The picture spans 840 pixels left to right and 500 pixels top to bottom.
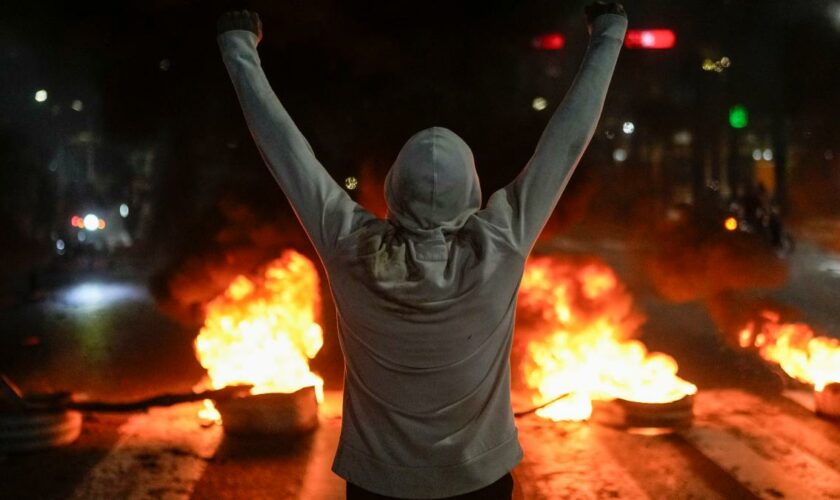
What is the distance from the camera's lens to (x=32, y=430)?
5.23 m

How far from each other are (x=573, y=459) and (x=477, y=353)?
358cm

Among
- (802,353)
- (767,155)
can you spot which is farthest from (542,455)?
(767,155)

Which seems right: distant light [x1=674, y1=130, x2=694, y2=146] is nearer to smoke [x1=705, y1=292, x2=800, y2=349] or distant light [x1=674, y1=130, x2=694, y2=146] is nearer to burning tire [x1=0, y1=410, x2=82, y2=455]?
smoke [x1=705, y1=292, x2=800, y2=349]

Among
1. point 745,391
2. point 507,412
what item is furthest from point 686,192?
point 507,412

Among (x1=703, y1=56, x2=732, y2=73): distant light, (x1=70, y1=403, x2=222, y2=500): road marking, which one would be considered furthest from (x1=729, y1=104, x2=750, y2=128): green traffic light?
(x1=70, y1=403, x2=222, y2=500): road marking

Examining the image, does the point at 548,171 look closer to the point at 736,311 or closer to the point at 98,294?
the point at 736,311

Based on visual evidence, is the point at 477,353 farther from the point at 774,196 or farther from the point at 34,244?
the point at 774,196

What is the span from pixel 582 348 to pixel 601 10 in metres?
4.65

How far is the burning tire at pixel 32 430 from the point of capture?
520 centimetres

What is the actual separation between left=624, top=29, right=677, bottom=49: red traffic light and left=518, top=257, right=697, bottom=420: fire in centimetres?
275

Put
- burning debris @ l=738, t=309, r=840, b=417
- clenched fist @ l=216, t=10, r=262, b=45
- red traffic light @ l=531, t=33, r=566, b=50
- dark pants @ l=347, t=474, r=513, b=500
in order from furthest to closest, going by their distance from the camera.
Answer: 1. red traffic light @ l=531, t=33, r=566, b=50
2. burning debris @ l=738, t=309, r=840, b=417
3. clenched fist @ l=216, t=10, r=262, b=45
4. dark pants @ l=347, t=474, r=513, b=500

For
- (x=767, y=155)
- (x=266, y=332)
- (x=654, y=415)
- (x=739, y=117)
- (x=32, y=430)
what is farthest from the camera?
(x=767, y=155)

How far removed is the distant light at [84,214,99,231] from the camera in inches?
795

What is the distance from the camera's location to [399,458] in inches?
68.2
